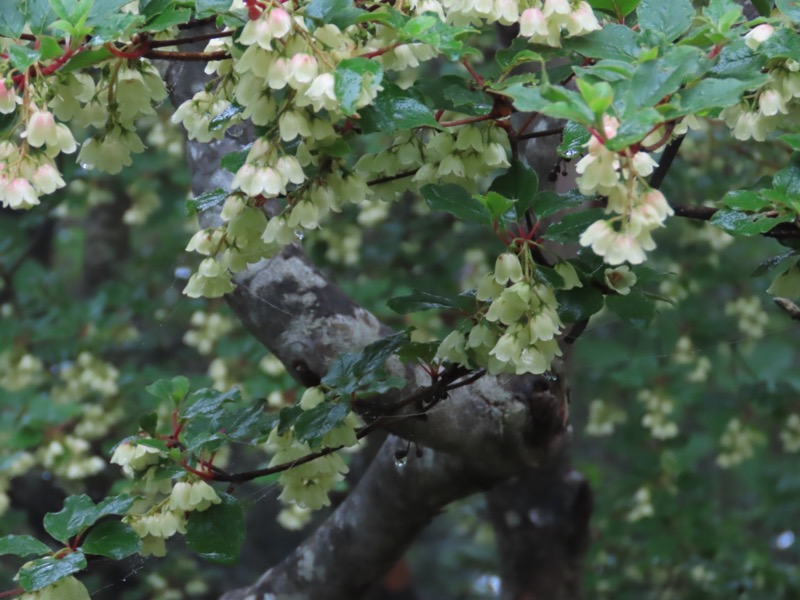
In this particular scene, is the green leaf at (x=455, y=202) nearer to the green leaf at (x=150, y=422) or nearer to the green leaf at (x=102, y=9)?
the green leaf at (x=102, y=9)

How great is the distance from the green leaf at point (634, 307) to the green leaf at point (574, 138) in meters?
0.27

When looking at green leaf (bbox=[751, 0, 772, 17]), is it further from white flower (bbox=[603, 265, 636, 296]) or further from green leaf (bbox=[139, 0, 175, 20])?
green leaf (bbox=[139, 0, 175, 20])

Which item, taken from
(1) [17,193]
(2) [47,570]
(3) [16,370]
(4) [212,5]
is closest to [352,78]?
(4) [212,5]

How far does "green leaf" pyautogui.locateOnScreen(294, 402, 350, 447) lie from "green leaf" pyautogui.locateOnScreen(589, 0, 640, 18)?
660 mm

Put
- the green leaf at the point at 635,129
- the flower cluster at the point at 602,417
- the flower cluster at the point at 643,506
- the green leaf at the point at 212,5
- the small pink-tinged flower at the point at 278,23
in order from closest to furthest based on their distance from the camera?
the green leaf at the point at 635,129 → the small pink-tinged flower at the point at 278,23 → the green leaf at the point at 212,5 → the flower cluster at the point at 643,506 → the flower cluster at the point at 602,417

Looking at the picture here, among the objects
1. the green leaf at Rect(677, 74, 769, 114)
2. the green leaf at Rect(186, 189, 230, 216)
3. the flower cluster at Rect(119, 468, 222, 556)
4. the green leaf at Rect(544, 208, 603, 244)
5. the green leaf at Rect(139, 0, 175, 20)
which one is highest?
the green leaf at Rect(139, 0, 175, 20)

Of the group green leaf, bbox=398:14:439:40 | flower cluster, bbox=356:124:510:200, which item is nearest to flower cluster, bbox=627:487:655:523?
flower cluster, bbox=356:124:510:200

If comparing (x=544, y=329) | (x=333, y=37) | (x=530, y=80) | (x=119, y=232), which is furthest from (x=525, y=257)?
(x=119, y=232)

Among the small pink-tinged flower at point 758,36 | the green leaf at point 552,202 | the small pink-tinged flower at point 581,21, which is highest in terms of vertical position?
the small pink-tinged flower at point 581,21

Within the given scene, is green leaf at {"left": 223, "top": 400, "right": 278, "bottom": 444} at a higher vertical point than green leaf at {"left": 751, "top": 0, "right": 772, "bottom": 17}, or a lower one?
lower

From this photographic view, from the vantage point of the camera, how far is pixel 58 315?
368 cm

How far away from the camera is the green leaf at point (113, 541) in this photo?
1.38 m

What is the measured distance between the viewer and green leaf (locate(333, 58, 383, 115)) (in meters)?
1.04

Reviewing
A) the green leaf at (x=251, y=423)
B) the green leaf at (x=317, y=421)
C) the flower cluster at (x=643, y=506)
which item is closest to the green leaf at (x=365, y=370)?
the green leaf at (x=317, y=421)
